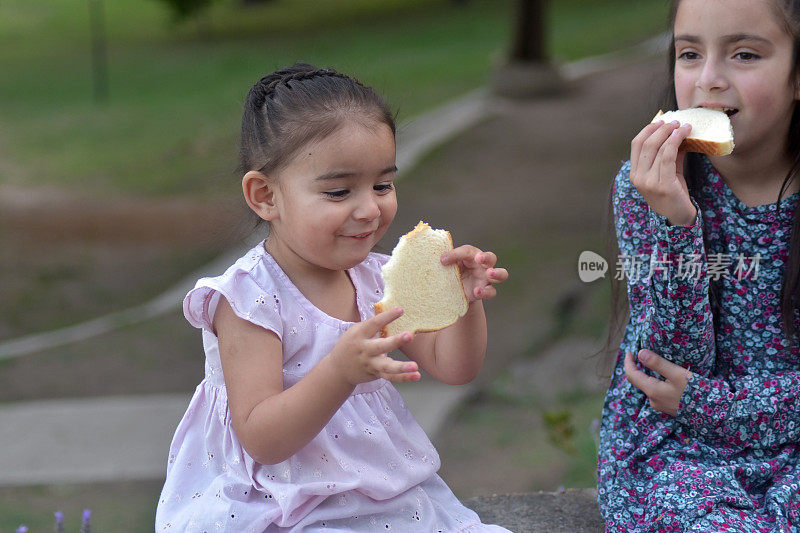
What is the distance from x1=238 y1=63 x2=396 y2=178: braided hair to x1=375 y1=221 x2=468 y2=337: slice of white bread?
27 centimetres

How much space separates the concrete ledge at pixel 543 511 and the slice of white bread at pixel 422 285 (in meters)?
0.87

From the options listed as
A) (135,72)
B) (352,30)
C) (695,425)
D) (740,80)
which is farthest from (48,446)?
(352,30)

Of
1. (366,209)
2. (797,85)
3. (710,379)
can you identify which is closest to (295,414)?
(366,209)

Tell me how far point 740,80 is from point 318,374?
1.29 meters

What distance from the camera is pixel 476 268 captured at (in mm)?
2135

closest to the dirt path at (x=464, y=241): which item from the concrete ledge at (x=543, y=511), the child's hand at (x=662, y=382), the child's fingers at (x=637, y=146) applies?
the child's fingers at (x=637, y=146)

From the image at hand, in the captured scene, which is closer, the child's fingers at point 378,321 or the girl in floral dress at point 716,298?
the child's fingers at point 378,321

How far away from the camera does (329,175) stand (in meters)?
2.02

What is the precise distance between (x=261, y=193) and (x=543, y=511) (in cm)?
130

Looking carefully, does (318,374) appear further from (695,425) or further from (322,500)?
(695,425)

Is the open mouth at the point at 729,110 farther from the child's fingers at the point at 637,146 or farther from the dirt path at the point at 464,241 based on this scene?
the dirt path at the point at 464,241

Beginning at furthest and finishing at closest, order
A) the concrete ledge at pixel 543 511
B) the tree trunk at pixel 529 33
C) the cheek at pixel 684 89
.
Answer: the tree trunk at pixel 529 33, the concrete ledge at pixel 543 511, the cheek at pixel 684 89

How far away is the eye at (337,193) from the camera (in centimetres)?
Answer: 204

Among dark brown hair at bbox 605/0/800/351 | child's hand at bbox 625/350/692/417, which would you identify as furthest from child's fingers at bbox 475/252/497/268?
dark brown hair at bbox 605/0/800/351
